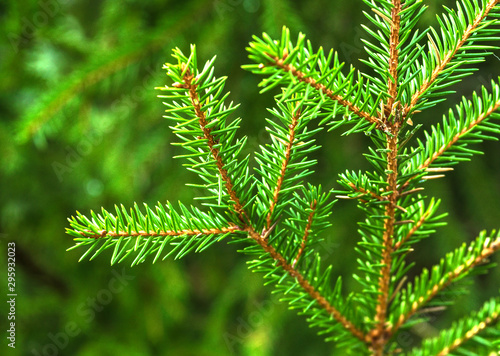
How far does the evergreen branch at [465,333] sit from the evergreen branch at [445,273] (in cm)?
5

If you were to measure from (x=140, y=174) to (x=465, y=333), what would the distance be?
1586 mm

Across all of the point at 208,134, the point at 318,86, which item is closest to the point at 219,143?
the point at 208,134

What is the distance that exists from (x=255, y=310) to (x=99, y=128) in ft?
3.62

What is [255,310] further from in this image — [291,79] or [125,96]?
[291,79]

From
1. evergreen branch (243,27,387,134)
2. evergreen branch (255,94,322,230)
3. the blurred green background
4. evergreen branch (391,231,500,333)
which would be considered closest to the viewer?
evergreen branch (243,27,387,134)

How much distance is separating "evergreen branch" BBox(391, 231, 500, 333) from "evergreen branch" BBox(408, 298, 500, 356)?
51 mm

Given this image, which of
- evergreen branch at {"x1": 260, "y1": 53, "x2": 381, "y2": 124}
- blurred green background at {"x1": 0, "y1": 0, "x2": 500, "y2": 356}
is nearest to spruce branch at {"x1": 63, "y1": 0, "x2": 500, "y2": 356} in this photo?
evergreen branch at {"x1": 260, "y1": 53, "x2": 381, "y2": 124}

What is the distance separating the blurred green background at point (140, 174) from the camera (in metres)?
1.52

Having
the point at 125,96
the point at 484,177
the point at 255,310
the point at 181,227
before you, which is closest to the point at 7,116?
the point at 125,96

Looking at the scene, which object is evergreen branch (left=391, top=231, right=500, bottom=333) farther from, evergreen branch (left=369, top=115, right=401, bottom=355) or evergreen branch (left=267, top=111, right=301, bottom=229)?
evergreen branch (left=267, top=111, right=301, bottom=229)

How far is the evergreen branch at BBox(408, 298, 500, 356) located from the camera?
2.08 ft

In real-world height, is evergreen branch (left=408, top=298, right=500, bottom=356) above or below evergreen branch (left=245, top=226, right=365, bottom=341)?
below

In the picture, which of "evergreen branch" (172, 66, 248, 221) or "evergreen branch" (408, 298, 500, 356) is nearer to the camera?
"evergreen branch" (172, 66, 248, 221)

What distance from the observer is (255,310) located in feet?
6.05
